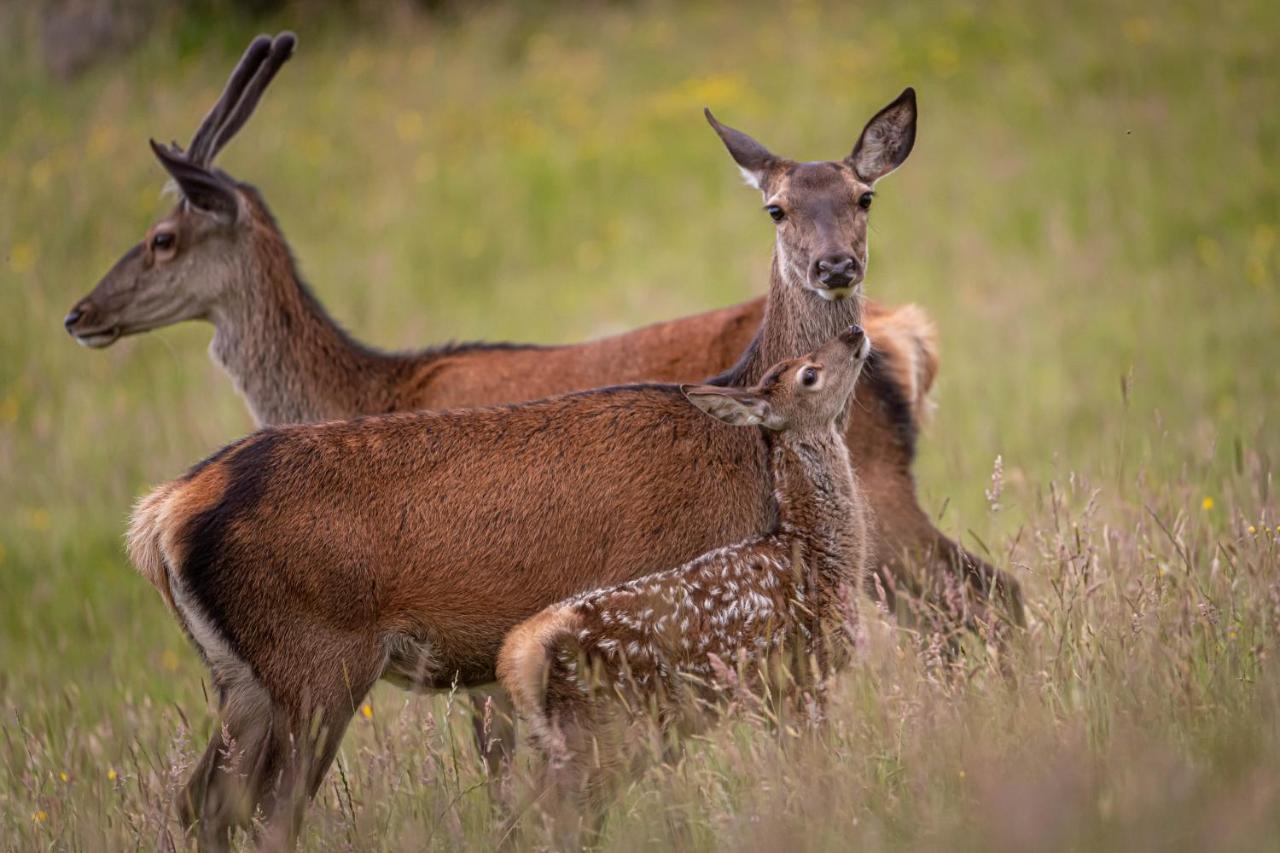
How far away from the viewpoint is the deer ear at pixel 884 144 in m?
5.75

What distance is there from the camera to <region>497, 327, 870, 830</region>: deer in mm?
4336

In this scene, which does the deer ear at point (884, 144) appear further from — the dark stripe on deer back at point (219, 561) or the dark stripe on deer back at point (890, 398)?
the dark stripe on deer back at point (219, 561)

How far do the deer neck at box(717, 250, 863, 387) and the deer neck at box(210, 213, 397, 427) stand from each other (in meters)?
1.90

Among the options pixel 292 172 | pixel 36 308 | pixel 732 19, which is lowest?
pixel 36 308

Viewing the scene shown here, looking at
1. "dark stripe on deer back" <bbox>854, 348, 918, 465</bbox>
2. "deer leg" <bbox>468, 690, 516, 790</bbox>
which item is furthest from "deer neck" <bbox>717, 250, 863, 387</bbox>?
"deer leg" <bbox>468, 690, 516, 790</bbox>

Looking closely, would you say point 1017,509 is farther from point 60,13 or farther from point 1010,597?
point 60,13

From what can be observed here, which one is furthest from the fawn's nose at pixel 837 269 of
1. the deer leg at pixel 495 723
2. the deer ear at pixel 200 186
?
the deer ear at pixel 200 186

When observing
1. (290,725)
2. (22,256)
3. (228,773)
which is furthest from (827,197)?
(22,256)

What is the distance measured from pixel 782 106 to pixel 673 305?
133 inches

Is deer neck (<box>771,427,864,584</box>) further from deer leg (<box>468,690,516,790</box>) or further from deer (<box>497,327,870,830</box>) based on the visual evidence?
deer leg (<box>468,690,516,790</box>)

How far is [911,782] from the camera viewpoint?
3.84 metres

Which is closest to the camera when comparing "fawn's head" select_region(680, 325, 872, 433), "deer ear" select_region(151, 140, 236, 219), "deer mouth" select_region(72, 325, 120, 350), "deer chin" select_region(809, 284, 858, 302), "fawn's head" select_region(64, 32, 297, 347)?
"fawn's head" select_region(680, 325, 872, 433)

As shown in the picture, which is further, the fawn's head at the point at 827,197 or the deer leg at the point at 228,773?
the fawn's head at the point at 827,197

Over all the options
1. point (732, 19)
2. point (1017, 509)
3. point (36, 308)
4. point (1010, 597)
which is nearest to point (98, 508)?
point (36, 308)
